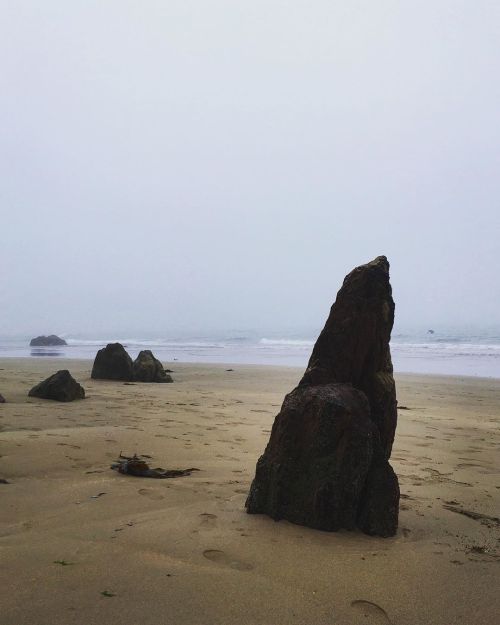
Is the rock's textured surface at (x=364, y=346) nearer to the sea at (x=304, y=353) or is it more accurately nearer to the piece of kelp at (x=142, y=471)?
the piece of kelp at (x=142, y=471)

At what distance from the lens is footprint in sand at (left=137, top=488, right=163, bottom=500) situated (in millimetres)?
3596

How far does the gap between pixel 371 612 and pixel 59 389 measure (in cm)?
764

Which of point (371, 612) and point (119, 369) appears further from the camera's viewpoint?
point (119, 369)

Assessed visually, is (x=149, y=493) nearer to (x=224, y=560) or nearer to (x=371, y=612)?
(x=224, y=560)

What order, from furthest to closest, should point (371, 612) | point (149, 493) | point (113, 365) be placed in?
1. point (113, 365)
2. point (149, 493)
3. point (371, 612)

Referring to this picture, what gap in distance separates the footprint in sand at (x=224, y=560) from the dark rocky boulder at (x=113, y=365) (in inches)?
438

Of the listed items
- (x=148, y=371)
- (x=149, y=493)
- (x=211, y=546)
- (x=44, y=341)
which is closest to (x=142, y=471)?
(x=149, y=493)

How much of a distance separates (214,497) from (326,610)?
1652 millimetres

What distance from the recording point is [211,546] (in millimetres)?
2682

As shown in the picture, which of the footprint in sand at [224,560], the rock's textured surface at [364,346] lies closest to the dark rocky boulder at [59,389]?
the rock's textured surface at [364,346]

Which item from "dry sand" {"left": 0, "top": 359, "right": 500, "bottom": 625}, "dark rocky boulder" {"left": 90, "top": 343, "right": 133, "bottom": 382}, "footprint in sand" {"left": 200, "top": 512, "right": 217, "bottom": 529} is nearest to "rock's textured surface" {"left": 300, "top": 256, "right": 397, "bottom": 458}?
"dry sand" {"left": 0, "top": 359, "right": 500, "bottom": 625}

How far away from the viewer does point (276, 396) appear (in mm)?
10789

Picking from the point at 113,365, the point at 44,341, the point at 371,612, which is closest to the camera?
the point at 371,612

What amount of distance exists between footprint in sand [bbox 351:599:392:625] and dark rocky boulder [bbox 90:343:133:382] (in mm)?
11760
